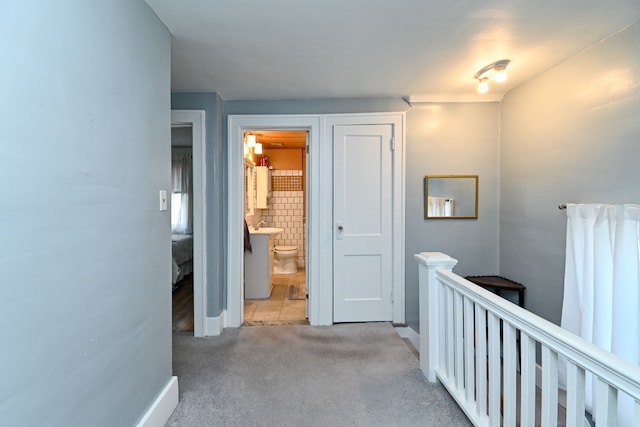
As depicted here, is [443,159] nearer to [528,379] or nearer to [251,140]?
[528,379]

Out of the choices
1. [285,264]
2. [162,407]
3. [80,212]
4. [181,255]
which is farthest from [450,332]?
[181,255]

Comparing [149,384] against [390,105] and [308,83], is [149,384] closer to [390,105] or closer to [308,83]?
[308,83]

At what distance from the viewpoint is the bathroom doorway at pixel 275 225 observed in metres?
3.69

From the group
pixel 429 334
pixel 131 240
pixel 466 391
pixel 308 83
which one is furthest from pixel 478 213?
pixel 131 240

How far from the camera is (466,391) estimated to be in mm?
1746

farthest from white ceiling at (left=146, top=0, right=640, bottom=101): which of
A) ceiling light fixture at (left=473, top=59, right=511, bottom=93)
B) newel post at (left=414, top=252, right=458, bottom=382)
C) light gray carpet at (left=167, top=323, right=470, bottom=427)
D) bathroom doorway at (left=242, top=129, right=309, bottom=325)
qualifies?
light gray carpet at (left=167, top=323, right=470, bottom=427)

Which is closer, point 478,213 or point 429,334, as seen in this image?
point 429,334

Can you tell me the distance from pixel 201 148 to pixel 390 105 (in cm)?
184

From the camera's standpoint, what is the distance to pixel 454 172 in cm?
310

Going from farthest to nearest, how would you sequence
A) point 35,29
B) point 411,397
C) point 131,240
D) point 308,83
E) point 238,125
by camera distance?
point 238,125
point 308,83
point 411,397
point 131,240
point 35,29

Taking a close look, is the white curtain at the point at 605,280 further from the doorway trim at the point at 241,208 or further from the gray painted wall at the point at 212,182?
the gray painted wall at the point at 212,182

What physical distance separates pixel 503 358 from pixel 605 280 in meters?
0.98

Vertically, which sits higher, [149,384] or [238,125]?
[238,125]

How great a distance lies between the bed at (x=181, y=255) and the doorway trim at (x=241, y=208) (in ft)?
4.85
